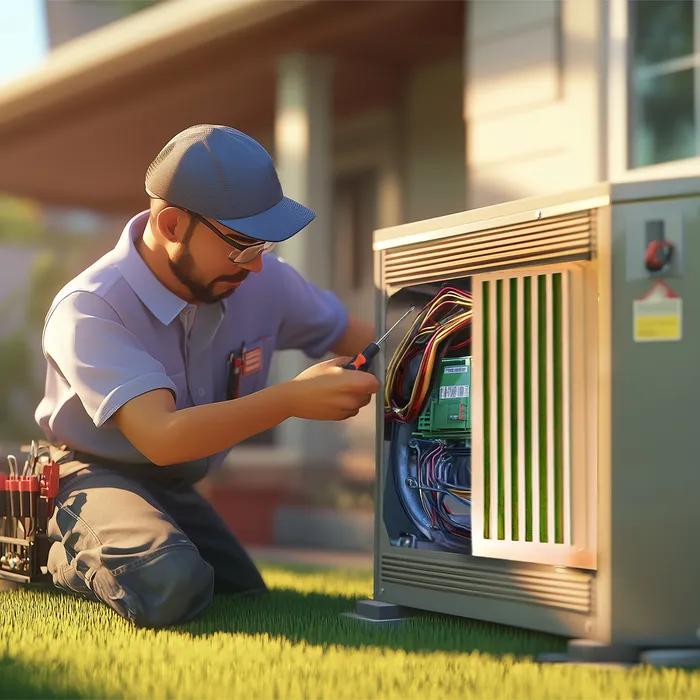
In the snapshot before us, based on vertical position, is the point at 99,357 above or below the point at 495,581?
above

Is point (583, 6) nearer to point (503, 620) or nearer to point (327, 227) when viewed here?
point (327, 227)

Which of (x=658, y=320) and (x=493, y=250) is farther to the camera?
(x=493, y=250)

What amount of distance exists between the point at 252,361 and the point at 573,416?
1.12 m

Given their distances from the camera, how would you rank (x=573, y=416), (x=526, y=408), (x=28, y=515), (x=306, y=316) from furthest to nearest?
(x=306, y=316), (x=28, y=515), (x=526, y=408), (x=573, y=416)

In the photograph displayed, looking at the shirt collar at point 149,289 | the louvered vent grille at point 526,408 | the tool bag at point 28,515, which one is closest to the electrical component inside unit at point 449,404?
the louvered vent grille at point 526,408

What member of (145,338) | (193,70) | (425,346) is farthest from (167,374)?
(193,70)

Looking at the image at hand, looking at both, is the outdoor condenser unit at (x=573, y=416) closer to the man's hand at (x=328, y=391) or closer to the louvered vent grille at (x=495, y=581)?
the louvered vent grille at (x=495, y=581)

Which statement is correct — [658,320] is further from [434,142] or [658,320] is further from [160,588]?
[434,142]

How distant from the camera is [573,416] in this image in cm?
226

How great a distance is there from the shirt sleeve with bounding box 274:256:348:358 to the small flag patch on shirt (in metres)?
0.17

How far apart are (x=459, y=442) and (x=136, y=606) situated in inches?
33.4

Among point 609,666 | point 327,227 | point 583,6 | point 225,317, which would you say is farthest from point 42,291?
point 609,666

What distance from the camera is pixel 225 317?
9.93 ft

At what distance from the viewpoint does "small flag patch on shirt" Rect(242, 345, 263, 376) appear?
3068 millimetres
